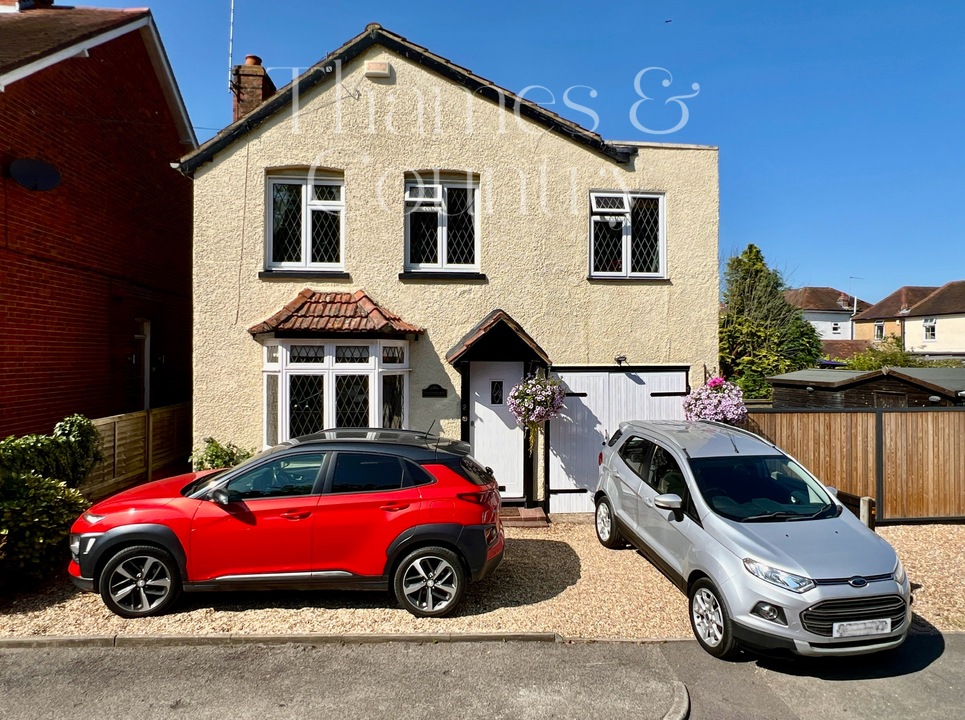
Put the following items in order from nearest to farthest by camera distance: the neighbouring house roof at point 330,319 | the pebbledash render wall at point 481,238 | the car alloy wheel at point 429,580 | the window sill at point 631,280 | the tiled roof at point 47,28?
the car alloy wheel at point 429,580 < the neighbouring house roof at point 330,319 < the tiled roof at point 47,28 < the pebbledash render wall at point 481,238 < the window sill at point 631,280

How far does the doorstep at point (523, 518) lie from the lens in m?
8.27

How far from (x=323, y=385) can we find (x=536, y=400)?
125 inches

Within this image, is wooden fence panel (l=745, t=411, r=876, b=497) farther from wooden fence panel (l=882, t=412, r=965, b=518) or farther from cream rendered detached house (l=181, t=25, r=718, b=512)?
cream rendered detached house (l=181, t=25, r=718, b=512)

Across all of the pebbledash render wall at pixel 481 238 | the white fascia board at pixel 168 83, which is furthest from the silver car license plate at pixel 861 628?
the white fascia board at pixel 168 83

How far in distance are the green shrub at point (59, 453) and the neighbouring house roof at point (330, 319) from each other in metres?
2.53

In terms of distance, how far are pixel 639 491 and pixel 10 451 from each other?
23.3ft

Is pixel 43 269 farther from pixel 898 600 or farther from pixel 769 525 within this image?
pixel 898 600

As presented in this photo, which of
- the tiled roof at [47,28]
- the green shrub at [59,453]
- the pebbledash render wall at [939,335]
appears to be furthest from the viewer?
the pebbledash render wall at [939,335]

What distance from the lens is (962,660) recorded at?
4.85 meters

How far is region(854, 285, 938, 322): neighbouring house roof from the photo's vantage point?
44.7 metres

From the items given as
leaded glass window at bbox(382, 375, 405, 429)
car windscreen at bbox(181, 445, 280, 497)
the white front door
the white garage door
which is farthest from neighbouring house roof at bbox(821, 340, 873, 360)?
car windscreen at bbox(181, 445, 280, 497)

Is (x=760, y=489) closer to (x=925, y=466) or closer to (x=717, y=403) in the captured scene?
(x=717, y=403)

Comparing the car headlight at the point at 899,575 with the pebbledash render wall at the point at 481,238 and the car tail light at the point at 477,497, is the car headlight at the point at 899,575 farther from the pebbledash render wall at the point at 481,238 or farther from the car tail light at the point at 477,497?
the pebbledash render wall at the point at 481,238

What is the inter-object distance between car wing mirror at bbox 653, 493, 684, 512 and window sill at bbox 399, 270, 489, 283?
470 cm
